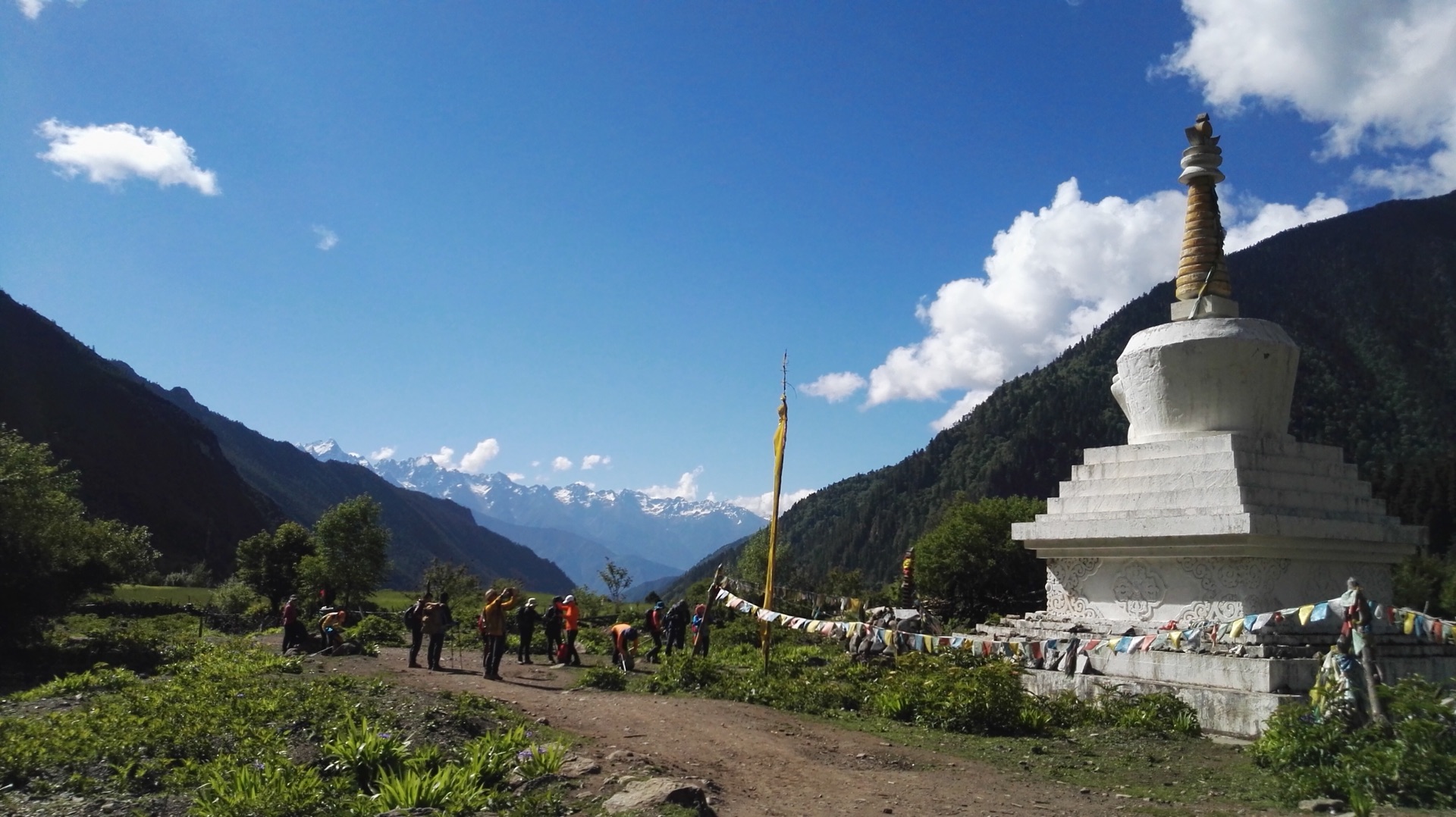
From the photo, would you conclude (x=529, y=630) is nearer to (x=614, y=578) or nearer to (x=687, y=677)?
(x=687, y=677)

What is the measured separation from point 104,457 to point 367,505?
63.2m

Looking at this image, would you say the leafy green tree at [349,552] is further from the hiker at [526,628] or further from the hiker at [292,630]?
the hiker at [526,628]

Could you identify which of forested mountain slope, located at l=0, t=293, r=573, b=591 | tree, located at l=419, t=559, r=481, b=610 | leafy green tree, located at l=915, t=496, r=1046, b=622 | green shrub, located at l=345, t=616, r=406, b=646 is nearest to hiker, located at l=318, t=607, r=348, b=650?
green shrub, located at l=345, t=616, r=406, b=646

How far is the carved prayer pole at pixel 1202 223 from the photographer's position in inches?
602

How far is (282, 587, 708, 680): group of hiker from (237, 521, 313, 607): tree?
2285cm

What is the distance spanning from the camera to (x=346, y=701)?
1053 cm

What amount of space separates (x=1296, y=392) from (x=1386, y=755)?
12478cm

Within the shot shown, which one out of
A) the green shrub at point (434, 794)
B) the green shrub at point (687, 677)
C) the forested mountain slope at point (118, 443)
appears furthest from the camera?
the forested mountain slope at point (118, 443)

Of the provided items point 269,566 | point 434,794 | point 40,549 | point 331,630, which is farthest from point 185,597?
point 434,794

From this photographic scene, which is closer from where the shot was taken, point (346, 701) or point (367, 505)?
point (346, 701)

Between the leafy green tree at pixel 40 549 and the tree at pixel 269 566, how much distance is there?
19.7m

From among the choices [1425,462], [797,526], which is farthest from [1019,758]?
[797,526]

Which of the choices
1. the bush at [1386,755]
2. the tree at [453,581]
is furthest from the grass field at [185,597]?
the bush at [1386,755]

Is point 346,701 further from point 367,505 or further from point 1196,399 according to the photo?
point 367,505
